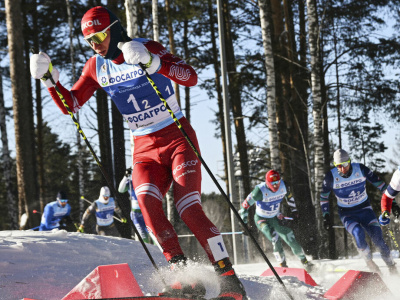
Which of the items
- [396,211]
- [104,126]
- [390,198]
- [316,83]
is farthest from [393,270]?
[104,126]

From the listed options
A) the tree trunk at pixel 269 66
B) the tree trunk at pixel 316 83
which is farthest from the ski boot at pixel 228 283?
the tree trunk at pixel 316 83

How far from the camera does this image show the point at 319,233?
54.5ft

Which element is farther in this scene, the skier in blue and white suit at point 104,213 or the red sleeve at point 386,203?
the skier in blue and white suit at point 104,213

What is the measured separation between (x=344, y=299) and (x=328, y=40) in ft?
49.6

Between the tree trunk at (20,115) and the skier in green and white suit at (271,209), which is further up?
the tree trunk at (20,115)

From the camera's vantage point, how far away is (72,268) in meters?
5.58

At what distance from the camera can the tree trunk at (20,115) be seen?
492 inches

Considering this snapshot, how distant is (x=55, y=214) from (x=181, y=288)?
410 inches

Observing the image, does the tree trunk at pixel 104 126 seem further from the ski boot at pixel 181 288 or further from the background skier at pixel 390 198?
the ski boot at pixel 181 288

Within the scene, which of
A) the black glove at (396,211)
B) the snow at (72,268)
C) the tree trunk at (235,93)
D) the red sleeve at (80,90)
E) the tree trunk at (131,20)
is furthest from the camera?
the tree trunk at (235,93)

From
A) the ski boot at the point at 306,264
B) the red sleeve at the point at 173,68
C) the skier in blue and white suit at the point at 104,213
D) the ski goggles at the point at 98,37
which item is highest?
the ski goggles at the point at 98,37

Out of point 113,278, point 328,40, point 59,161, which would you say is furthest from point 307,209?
point 59,161

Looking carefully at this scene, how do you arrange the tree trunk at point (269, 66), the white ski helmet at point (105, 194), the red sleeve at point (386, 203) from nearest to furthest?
the red sleeve at point (386, 203) < the white ski helmet at point (105, 194) < the tree trunk at point (269, 66)

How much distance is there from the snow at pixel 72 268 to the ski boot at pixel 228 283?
7.9 inches
